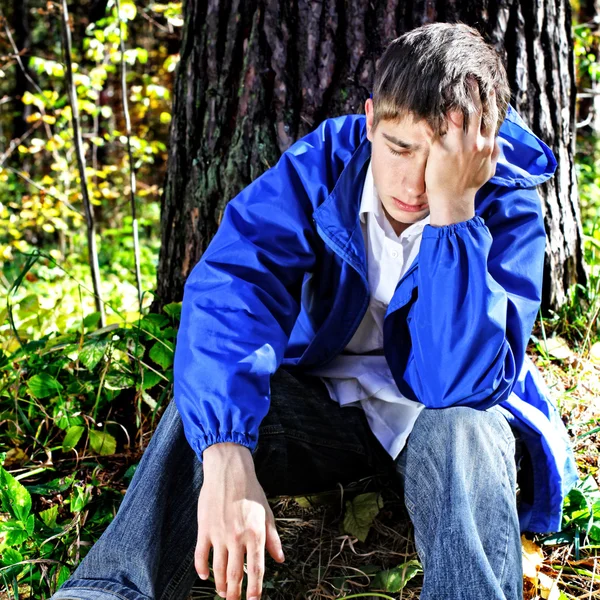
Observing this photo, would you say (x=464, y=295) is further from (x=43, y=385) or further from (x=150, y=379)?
(x=43, y=385)

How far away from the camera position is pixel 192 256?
256cm

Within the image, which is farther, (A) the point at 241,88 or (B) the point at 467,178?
(A) the point at 241,88

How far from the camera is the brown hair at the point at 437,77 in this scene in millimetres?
1476

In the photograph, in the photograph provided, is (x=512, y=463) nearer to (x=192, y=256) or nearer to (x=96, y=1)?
(x=192, y=256)

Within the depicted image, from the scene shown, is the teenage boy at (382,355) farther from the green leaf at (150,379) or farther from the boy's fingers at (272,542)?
the green leaf at (150,379)

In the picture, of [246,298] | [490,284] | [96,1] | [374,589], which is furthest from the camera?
[96,1]

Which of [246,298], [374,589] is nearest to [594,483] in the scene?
[374,589]

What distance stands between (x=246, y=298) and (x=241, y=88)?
40.9 inches

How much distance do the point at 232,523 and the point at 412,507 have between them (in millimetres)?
441

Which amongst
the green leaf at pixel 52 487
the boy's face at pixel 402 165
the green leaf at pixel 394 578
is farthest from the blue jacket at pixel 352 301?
the green leaf at pixel 52 487

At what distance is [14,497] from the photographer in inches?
70.5

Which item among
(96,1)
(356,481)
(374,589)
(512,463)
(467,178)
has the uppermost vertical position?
(96,1)

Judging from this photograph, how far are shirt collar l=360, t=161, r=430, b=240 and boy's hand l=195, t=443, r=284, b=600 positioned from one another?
26.2 inches

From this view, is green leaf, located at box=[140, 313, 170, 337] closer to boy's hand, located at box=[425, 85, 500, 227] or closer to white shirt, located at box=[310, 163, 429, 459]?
white shirt, located at box=[310, 163, 429, 459]
